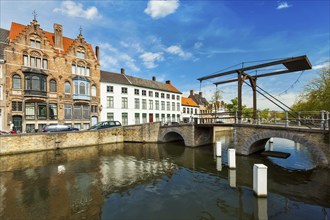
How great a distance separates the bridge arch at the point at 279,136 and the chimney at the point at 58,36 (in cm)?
3013

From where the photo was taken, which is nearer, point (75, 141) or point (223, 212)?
→ point (223, 212)

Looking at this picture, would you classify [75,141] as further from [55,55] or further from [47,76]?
[55,55]

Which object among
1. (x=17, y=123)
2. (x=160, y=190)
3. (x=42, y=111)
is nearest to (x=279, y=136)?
(x=160, y=190)

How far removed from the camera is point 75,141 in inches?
859

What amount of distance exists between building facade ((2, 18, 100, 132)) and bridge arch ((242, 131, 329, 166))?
2410 cm

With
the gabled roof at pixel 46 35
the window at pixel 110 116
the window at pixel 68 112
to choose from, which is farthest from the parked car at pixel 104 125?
the gabled roof at pixel 46 35

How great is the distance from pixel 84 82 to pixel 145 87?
1232cm

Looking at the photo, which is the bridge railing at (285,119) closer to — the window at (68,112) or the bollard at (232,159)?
the bollard at (232,159)

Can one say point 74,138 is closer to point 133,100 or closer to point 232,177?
point 133,100

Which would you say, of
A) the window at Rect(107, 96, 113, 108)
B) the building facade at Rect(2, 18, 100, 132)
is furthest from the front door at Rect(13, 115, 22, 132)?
the window at Rect(107, 96, 113, 108)

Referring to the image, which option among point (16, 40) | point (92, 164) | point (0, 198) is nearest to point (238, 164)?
point (92, 164)

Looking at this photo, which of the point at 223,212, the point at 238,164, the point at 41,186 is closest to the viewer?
the point at 223,212

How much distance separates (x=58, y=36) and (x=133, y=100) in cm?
1626

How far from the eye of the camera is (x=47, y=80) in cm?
2517
